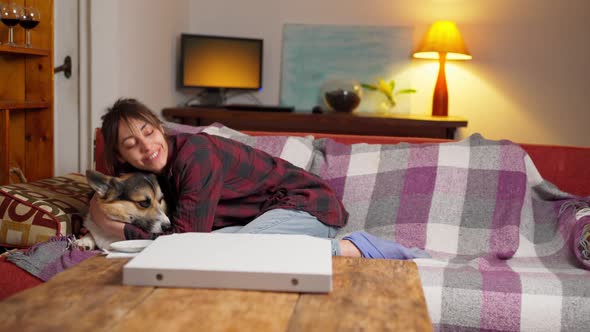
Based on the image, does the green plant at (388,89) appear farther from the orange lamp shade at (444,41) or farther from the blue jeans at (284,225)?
the blue jeans at (284,225)

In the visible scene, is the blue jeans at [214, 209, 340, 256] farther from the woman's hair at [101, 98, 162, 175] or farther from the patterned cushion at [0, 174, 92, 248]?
the patterned cushion at [0, 174, 92, 248]

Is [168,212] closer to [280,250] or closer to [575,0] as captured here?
[280,250]

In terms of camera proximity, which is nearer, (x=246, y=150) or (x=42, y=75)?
(x=246, y=150)

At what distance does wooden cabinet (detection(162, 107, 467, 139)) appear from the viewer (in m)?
3.91

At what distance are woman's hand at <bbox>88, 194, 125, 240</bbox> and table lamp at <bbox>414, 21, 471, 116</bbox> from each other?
8.97 ft

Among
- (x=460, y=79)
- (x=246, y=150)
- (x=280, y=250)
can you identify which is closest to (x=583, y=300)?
(x=280, y=250)

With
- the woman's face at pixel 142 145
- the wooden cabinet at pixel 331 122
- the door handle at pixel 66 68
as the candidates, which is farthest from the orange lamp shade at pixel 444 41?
the woman's face at pixel 142 145

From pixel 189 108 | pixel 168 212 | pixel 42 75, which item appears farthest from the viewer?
pixel 189 108

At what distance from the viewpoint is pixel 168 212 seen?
2.04 meters

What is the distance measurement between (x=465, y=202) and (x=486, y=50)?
2.37m

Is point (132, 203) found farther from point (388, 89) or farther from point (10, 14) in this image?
point (388, 89)

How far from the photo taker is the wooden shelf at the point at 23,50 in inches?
99.4

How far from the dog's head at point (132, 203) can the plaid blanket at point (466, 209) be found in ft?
2.23

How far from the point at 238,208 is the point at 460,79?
277 centimetres
